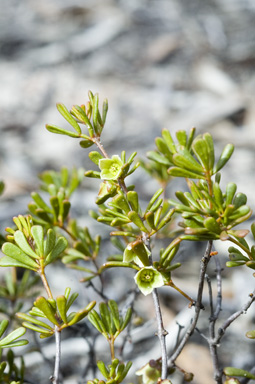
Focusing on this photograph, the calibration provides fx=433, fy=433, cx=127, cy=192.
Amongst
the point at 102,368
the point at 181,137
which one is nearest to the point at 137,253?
the point at 102,368

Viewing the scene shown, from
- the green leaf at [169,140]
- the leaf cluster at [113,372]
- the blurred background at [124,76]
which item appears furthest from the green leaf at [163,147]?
the blurred background at [124,76]

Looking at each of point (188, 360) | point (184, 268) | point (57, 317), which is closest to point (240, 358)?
point (188, 360)

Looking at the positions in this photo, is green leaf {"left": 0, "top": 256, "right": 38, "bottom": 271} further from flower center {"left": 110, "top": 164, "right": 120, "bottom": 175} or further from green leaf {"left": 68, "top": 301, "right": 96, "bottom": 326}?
flower center {"left": 110, "top": 164, "right": 120, "bottom": 175}

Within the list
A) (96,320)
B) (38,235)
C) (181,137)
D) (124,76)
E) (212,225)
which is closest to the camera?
(212,225)

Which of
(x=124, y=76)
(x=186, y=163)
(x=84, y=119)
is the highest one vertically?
(x=124, y=76)

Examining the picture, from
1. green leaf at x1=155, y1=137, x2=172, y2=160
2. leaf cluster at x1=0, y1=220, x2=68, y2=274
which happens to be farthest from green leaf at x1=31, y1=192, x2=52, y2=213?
green leaf at x1=155, y1=137, x2=172, y2=160

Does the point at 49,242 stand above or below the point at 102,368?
above

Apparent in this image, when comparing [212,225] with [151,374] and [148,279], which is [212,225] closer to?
[148,279]
